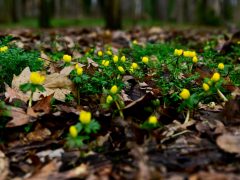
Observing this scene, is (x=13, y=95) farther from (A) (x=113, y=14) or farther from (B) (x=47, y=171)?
(A) (x=113, y=14)

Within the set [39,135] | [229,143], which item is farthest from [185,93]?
[39,135]

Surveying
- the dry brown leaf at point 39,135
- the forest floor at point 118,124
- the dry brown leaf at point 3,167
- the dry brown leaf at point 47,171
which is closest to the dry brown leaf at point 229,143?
the forest floor at point 118,124

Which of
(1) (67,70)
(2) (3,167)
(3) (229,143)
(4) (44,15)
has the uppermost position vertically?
(1) (67,70)

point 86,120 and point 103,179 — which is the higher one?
point 86,120

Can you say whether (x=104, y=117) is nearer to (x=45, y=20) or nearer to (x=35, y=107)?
(x=35, y=107)

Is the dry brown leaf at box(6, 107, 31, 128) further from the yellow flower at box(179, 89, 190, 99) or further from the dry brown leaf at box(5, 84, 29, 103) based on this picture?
the yellow flower at box(179, 89, 190, 99)

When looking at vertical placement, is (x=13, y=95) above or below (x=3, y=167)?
above

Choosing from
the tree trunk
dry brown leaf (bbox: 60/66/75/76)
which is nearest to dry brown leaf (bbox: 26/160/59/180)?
dry brown leaf (bbox: 60/66/75/76)

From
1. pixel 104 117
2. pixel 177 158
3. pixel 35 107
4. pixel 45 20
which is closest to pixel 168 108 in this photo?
pixel 104 117
